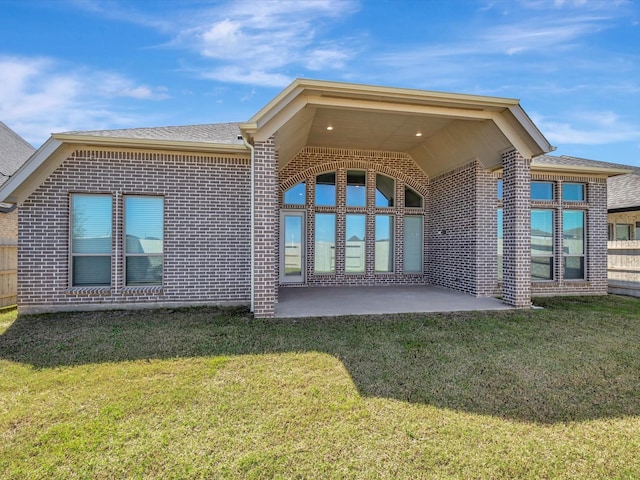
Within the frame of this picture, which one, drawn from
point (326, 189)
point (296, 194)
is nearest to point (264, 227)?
point (296, 194)

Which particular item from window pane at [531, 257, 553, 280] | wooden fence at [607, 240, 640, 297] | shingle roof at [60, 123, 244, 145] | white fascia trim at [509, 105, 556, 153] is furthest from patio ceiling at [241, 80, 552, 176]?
wooden fence at [607, 240, 640, 297]

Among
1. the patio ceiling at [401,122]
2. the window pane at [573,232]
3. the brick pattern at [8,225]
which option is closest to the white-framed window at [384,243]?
the patio ceiling at [401,122]

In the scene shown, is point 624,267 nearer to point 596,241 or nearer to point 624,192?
point 596,241

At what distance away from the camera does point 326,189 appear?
34.9ft

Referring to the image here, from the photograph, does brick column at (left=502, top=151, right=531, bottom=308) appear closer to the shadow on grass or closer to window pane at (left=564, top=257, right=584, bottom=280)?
the shadow on grass

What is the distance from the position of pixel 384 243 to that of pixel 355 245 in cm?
100

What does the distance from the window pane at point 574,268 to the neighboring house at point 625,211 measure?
308cm

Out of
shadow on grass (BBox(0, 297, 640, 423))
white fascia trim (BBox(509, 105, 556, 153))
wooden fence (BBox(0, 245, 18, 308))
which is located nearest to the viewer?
shadow on grass (BBox(0, 297, 640, 423))

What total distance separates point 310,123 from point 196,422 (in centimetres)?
678

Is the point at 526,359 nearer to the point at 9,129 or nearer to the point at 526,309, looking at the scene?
the point at 526,309

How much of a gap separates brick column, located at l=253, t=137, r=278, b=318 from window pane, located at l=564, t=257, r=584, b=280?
850cm

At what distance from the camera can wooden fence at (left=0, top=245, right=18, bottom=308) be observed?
24.9 feet

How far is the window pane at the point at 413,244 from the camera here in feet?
Result: 36.1

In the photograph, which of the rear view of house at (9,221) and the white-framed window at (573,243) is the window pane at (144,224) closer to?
the rear view of house at (9,221)
